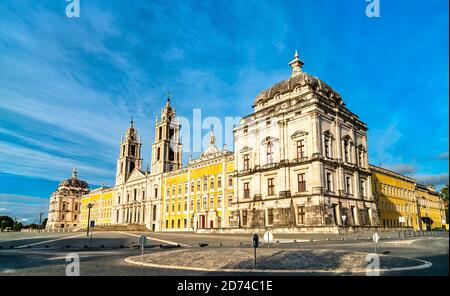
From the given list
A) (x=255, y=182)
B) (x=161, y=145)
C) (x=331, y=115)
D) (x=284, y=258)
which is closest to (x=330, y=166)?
(x=331, y=115)

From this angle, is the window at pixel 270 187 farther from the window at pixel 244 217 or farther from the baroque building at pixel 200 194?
the baroque building at pixel 200 194

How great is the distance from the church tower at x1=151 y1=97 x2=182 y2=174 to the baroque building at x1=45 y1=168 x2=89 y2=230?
58539mm

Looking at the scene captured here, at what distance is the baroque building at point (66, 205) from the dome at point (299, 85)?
322ft

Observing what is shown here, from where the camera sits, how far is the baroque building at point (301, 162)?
37.5 m

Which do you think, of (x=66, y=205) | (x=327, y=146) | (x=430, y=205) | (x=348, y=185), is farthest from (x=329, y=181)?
(x=66, y=205)

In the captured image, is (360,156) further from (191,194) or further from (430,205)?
(430,205)

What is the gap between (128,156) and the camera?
97812mm

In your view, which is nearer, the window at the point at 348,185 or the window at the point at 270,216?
the window at the point at 270,216

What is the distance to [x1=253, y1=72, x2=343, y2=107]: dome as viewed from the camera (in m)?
42.9

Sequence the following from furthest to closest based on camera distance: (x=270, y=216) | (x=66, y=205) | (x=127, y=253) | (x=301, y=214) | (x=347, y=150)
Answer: (x=66, y=205) < (x=347, y=150) < (x=270, y=216) < (x=301, y=214) < (x=127, y=253)

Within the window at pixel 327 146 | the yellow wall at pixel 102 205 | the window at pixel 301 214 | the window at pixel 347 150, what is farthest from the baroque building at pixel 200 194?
the yellow wall at pixel 102 205

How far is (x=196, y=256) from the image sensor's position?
1448 cm

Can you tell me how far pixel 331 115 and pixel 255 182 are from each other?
40.8 feet

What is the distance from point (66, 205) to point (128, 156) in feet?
143
